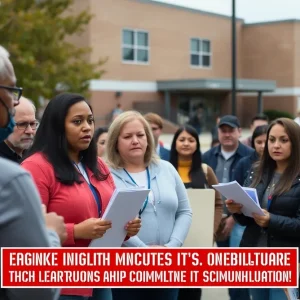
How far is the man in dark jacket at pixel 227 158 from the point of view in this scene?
634cm

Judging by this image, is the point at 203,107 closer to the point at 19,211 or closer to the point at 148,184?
the point at 148,184

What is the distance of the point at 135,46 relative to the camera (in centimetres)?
3962

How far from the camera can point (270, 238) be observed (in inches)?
185

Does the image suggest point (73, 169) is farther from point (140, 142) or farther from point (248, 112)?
point (248, 112)

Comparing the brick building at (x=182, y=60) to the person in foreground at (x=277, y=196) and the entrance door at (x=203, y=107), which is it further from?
the person in foreground at (x=277, y=196)

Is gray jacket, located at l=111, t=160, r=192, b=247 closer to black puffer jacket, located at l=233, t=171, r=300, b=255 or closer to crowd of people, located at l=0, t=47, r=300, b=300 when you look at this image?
crowd of people, located at l=0, t=47, r=300, b=300

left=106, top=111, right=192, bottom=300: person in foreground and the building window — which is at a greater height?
the building window

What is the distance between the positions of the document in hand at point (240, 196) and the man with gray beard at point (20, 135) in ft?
4.38

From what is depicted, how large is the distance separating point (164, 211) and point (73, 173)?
107cm

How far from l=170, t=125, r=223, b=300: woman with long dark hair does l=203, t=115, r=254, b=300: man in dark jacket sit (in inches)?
14.4

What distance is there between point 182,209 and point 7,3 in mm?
19299

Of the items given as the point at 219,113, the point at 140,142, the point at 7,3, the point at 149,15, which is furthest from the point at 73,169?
the point at 219,113

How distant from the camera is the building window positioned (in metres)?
43.6

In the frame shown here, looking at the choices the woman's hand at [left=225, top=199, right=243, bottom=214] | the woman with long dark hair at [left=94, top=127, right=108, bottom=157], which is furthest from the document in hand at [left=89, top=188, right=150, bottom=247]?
the woman with long dark hair at [left=94, top=127, right=108, bottom=157]
